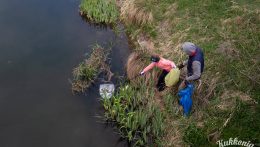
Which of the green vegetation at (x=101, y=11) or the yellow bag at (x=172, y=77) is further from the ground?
the green vegetation at (x=101, y=11)

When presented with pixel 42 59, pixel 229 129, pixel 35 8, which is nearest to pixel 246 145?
pixel 229 129

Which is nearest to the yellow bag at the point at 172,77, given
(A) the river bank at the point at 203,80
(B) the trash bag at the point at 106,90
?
(A) the river bank at the point at 203,80

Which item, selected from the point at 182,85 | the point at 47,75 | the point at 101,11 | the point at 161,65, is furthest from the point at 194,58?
the point at 101,11

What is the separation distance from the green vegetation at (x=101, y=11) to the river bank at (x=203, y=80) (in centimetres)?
127

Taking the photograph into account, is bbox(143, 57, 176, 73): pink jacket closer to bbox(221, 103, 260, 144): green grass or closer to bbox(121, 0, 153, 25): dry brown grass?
bbox(221, 103, 260, 144): green grass

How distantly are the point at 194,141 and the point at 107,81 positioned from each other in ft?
12.5

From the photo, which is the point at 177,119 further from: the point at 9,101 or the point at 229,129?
the point at 9,101

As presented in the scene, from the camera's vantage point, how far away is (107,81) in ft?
37.2

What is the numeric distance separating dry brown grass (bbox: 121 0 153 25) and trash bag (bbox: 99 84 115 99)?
3406 millimetres

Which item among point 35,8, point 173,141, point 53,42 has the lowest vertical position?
point 173,141

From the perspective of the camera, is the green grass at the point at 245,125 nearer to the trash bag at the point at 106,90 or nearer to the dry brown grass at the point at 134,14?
the trash bag at the point at 106,90

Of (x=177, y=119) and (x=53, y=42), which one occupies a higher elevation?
(x=53, y=42)

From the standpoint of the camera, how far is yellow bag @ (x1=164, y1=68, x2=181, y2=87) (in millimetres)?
9133

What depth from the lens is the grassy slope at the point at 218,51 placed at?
844cm
